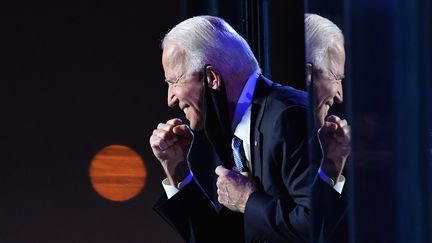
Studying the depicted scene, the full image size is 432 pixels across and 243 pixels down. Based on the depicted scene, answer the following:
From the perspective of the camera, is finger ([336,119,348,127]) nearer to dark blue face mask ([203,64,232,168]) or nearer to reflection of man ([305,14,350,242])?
reflection of man ([305,14,350,242])

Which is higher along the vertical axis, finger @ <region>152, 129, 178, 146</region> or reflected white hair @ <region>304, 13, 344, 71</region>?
reflected white hair @ <region>304, 13, 344, 71</region>

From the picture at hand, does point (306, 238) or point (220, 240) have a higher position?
point (306, 238)

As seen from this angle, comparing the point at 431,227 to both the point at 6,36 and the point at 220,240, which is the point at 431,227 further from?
the point at 6,36

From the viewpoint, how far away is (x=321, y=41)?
3.90ft

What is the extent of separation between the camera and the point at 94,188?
3430 mm

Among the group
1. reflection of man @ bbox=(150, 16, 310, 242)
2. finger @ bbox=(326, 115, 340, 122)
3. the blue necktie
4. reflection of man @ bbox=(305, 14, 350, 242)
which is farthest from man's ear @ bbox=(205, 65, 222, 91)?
finger @ bbox=(326, 115, 340, 122)

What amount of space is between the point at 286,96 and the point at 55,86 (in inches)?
77.2

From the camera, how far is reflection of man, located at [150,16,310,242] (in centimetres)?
156

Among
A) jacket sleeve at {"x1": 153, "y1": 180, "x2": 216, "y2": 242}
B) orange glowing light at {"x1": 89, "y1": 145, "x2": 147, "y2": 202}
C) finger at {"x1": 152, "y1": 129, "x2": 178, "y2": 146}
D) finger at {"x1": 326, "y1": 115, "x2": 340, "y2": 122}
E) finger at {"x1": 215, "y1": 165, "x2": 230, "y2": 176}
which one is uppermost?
finger at {"x1": 326, "y1": 115, "x2": 340, "y2": 122}

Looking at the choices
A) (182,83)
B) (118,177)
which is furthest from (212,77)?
(118,177)

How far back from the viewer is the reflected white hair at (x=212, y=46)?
1.68m

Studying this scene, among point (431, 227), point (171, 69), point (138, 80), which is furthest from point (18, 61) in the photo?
point (431, 227)

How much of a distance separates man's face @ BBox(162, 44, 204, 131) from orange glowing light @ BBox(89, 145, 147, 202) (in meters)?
1.71

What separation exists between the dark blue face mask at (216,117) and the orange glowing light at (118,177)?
1.78 m
